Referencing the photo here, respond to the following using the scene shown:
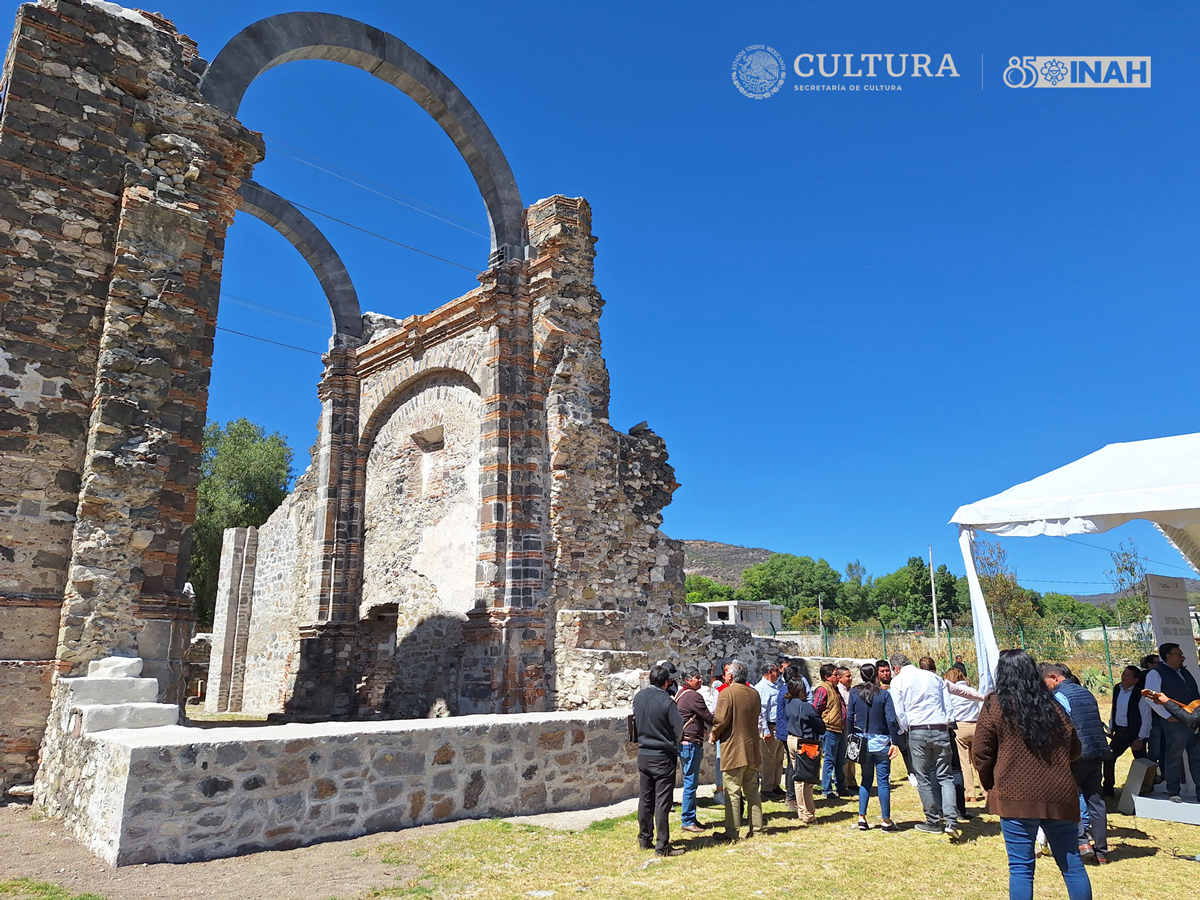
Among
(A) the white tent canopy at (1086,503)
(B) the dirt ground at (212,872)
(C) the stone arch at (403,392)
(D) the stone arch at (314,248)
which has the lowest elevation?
(B) the dirt ground at (212,872)

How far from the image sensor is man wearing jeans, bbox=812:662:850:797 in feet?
24.5

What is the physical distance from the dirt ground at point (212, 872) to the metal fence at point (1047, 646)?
11.7 metres

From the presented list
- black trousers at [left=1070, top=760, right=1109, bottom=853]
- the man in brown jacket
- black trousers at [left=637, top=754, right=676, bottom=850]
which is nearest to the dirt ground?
black trousers at [left=637, top=754, right=676, bottom=850]

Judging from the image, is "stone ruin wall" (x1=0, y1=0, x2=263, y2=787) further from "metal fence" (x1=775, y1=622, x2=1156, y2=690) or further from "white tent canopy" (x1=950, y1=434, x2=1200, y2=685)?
"metal fence" (x1=775, y1=622, x2=1156, y2=690)

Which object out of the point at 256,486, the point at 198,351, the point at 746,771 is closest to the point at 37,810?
the point at 198,351

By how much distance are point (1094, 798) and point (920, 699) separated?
1.26 meters

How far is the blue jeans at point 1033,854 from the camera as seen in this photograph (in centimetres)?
363

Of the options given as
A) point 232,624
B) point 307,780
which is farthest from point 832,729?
point 232,624

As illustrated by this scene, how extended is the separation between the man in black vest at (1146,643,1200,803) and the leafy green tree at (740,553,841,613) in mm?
53805

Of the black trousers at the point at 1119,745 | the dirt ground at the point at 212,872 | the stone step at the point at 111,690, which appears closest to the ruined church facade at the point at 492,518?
the stone step at the point at 111,690

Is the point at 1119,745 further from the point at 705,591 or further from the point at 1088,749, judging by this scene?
the point at 705,591

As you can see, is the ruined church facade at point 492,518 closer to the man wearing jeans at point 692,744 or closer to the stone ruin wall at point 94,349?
the man wearing jeans at point 692,744

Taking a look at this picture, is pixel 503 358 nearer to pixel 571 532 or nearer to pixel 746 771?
pixel 571 532

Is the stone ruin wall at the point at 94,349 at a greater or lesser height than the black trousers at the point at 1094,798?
greater
